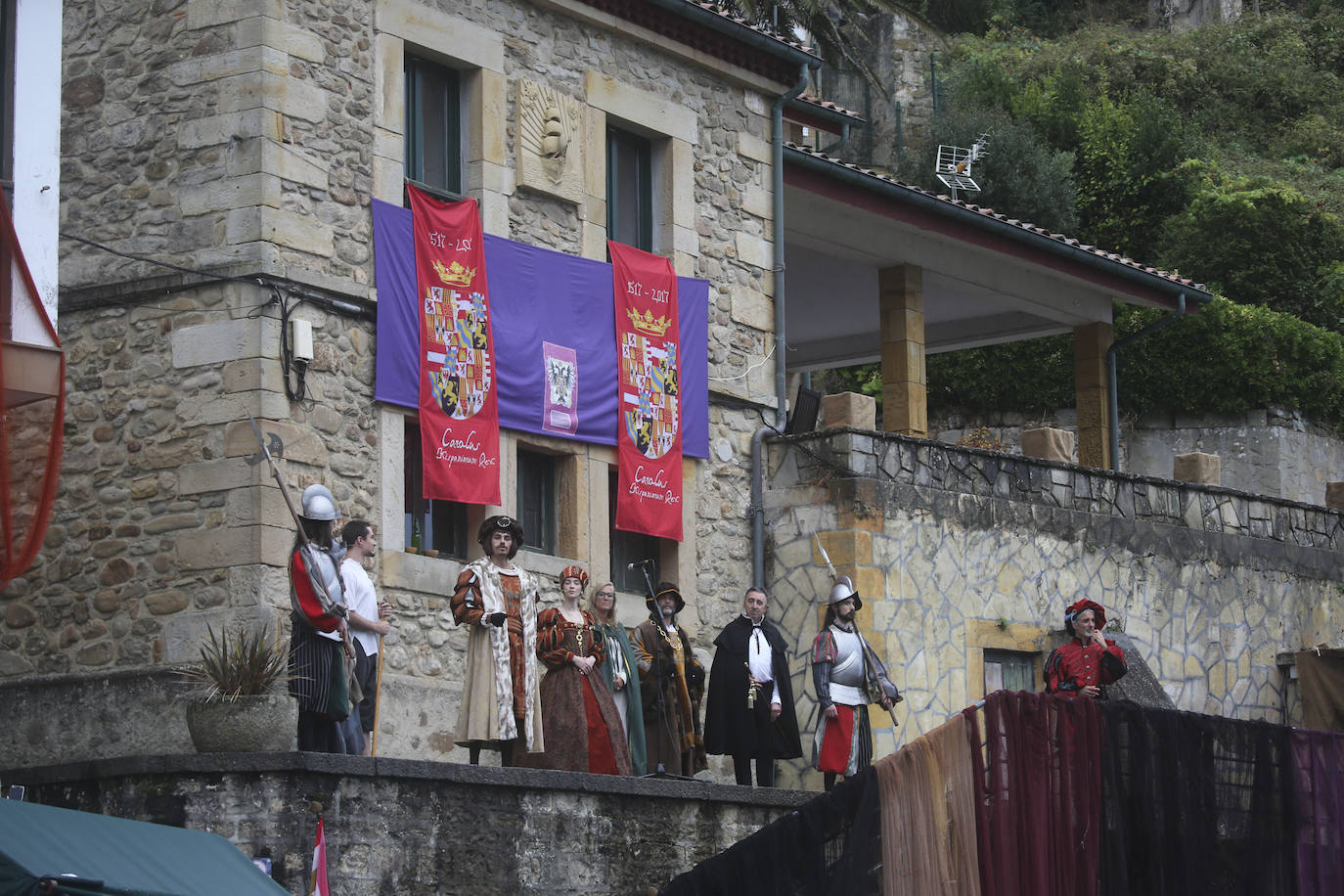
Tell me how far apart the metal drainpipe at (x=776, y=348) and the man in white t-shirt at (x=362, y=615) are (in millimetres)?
5751

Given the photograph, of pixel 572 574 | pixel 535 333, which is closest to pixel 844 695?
pixel 572 574

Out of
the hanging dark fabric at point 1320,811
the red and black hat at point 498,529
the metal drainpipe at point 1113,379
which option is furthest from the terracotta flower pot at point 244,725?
the metal drainpipe at point 1113,379

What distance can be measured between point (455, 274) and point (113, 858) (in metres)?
7.54

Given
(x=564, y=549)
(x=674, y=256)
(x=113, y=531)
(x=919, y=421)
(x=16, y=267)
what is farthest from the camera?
(x=919, y=421)

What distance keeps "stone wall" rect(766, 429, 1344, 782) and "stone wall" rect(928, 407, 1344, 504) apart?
7.55 meters

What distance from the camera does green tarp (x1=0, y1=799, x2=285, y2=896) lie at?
30.5 ft

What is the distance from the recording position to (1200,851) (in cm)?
1366

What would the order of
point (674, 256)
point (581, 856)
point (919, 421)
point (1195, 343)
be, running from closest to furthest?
point (581, 856) < point (674, 256) < point (919, 421) < point (1195, 343)

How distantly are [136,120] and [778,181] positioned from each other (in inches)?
A: 243

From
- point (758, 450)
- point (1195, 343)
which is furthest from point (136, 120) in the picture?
point (1195, 343)

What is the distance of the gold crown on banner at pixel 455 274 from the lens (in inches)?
655

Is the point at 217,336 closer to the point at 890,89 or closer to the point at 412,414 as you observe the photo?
the point at 412,414

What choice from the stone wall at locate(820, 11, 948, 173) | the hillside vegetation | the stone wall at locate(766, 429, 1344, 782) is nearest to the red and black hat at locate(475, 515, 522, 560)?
the stone wall at locate(766, 429, 1344, 782)

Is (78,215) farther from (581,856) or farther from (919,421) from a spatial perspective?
(919,421)
